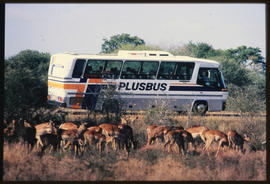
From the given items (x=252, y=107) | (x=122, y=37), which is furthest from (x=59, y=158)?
(x=122, y=37)

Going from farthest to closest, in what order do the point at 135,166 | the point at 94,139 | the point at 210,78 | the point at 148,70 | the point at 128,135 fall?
the point at 210,78, the point at 148,70, the point at 128,135, the point at 94,139, the point at 135,166

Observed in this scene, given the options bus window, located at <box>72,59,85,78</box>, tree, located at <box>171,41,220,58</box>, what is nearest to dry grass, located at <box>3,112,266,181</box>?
bus window, located at <box>72,59,85,78</box>

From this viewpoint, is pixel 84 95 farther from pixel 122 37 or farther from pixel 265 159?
pixel 122 37

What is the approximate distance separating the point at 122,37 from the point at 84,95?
27933 millimetres

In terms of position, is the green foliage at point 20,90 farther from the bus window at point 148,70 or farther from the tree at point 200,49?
the tree at point 200,49

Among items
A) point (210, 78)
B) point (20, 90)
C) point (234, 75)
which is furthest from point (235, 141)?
point (234, 75)

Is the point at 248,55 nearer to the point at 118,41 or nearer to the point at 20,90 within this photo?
the point at 118,41

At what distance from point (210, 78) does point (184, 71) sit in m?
1.52

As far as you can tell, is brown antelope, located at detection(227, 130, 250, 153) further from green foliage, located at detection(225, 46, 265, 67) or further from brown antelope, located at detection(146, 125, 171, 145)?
green foliage, located at detection(225, 46, 265, 67)

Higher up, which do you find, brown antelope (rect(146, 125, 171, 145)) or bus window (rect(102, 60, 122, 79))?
bus window (rect(102, 60, 122, 79))

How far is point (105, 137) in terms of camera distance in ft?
47.0

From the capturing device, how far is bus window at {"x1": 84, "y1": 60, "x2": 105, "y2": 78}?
2097cm

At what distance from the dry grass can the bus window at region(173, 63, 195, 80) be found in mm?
7711

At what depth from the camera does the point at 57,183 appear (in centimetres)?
1254
